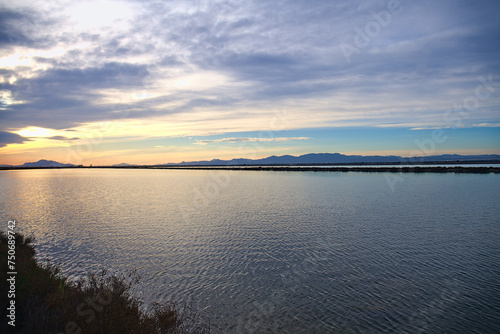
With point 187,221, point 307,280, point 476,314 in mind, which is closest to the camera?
point 476,314

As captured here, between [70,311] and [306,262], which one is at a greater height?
[70,311]

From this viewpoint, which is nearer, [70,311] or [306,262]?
[70,311]

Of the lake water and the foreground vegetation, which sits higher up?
the foreground vegetation

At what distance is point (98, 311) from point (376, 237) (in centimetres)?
1593

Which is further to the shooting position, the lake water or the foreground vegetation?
the lake water

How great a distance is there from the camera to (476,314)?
30.0 ft

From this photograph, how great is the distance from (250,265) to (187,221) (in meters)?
11.5

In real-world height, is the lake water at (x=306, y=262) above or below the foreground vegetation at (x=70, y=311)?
below

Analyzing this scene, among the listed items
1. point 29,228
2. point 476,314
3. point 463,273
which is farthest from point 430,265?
point 29,228

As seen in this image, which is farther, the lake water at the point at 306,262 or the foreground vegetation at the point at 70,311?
the lake water at the point at 306,262

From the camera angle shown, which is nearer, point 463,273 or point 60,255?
point 463,273

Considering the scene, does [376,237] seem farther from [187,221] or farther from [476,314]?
[187,221]

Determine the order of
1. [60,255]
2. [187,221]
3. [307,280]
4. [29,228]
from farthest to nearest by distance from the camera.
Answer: [187,221] < [29,228] < [60,255] < [307,280]

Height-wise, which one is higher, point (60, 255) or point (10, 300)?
point (10, 300)
